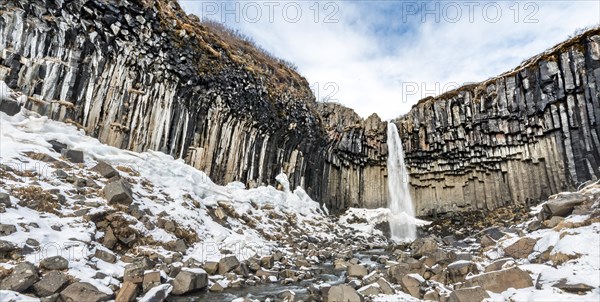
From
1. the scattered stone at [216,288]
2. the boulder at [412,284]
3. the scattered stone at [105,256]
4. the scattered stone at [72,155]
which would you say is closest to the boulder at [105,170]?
the scattered stone at [72,155]

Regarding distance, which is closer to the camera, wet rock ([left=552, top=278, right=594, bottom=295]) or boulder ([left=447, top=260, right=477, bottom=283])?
wet rock ([left=552, top=278, right=594, bottom=295])

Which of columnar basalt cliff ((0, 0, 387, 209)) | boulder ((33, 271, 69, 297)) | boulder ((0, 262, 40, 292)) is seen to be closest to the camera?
boulder ((0, 262, 40, 292))

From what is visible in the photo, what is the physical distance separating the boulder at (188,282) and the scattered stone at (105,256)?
1825mm

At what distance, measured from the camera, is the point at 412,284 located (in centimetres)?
876

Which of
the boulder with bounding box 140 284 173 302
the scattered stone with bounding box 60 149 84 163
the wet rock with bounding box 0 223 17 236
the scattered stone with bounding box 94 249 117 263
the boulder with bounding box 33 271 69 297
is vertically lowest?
the boulder with bounding box 140 284 173 302

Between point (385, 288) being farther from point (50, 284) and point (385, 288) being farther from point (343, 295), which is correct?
point (50, 284)

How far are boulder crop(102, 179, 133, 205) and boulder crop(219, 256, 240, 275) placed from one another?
13.6ft

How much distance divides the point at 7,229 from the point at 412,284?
10.3 metres

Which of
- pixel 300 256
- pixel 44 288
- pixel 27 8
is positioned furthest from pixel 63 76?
pixel 300 256

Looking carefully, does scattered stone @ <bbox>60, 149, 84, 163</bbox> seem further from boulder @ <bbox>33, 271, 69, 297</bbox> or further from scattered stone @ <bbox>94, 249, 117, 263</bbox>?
boulder @ <bbox>33, 271, 69, 297</bbox>

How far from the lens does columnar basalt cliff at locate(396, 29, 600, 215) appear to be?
25.0 m

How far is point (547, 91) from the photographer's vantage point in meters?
27.2

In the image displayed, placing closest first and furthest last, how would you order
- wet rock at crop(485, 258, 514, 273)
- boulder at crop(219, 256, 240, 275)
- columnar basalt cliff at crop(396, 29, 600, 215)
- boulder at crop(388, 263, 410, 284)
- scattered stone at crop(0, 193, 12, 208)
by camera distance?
scattered stone at crop(0, 193, 12, 208) < wet rock at crop(485, 258, 514, 273) < boulder at crop(388, 263, 410, 284) < boulder at crop(219, 256, 240, 275) < columnar basalt cliff at crop(396, 29, 600, 215)

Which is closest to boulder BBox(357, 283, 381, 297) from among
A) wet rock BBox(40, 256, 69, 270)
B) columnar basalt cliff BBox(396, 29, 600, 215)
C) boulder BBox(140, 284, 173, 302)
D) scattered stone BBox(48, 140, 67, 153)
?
boulder BBox(140, 284, 173, 302)
